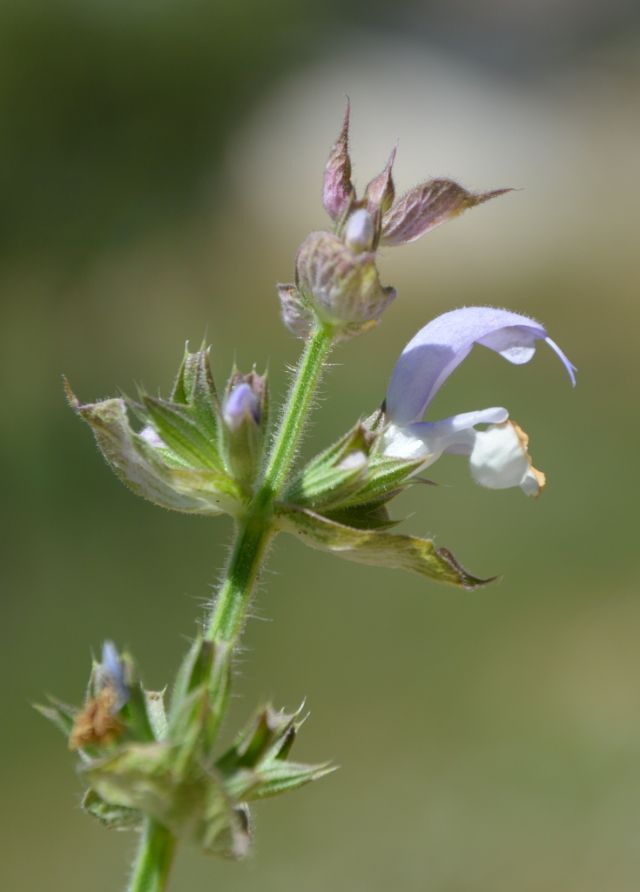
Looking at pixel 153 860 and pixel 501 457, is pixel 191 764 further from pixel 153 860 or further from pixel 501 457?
pixel 501 457

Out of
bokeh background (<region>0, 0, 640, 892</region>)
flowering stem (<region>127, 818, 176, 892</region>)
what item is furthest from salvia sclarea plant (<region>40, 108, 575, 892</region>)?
bokeh background (<region>0, 0, 640, 892</region>)

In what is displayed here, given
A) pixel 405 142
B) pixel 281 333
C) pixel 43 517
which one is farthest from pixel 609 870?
pixel 405 142

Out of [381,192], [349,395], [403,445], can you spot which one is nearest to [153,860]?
[403,445]

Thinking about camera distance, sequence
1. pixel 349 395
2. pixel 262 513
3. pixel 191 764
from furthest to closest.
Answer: pixel 349 395, pixel 262 513, pixel 191 764

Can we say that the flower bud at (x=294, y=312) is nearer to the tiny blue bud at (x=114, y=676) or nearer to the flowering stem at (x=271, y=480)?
the flowering stem at (x=271, y=480)

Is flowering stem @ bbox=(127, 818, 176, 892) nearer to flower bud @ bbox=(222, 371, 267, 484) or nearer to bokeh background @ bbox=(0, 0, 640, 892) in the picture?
flower bud @ bbox=(222, 371, 267, 484)

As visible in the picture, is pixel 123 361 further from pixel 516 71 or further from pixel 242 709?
pixel 516 71

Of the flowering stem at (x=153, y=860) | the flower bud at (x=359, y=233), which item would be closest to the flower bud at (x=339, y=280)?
the flower bud at (x=359, y=233)
